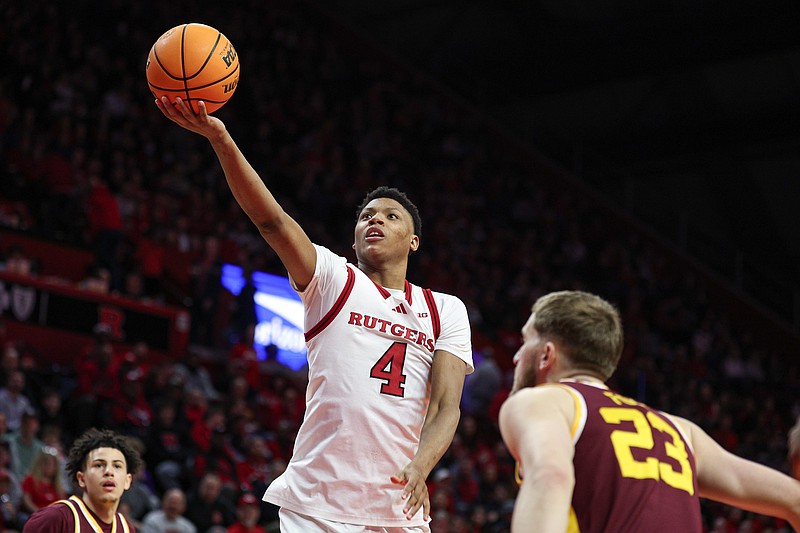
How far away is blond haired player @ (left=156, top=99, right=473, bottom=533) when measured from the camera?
409 cm

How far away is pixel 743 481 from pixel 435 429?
1419 millimetres

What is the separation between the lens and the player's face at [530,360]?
3082 mm

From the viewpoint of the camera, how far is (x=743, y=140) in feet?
75.8

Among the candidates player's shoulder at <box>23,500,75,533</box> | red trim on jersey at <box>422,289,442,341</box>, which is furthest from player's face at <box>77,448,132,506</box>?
red trim on jersey at <box>422,289,442,341</box>

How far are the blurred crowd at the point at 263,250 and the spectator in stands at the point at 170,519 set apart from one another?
24 millimetres

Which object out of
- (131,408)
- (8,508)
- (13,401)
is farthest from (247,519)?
(13,401)

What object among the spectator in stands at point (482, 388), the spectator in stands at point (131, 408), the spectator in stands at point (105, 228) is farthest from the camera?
the spectator in stands at point (482, 388)

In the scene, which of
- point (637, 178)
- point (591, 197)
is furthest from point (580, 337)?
point (637, 178)

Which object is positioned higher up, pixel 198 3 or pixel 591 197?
pixel 198 3

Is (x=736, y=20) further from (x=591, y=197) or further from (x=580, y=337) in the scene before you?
(x=580, y=337)

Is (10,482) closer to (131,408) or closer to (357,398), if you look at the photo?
(131,408)

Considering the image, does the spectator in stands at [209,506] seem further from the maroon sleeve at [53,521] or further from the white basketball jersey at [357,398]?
the white basketball jersey at [357,398]

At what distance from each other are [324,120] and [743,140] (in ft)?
31.2

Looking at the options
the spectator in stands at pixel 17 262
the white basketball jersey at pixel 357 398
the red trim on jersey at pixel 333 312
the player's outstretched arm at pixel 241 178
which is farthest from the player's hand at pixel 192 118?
the spectator in stands at pixel 17 262
